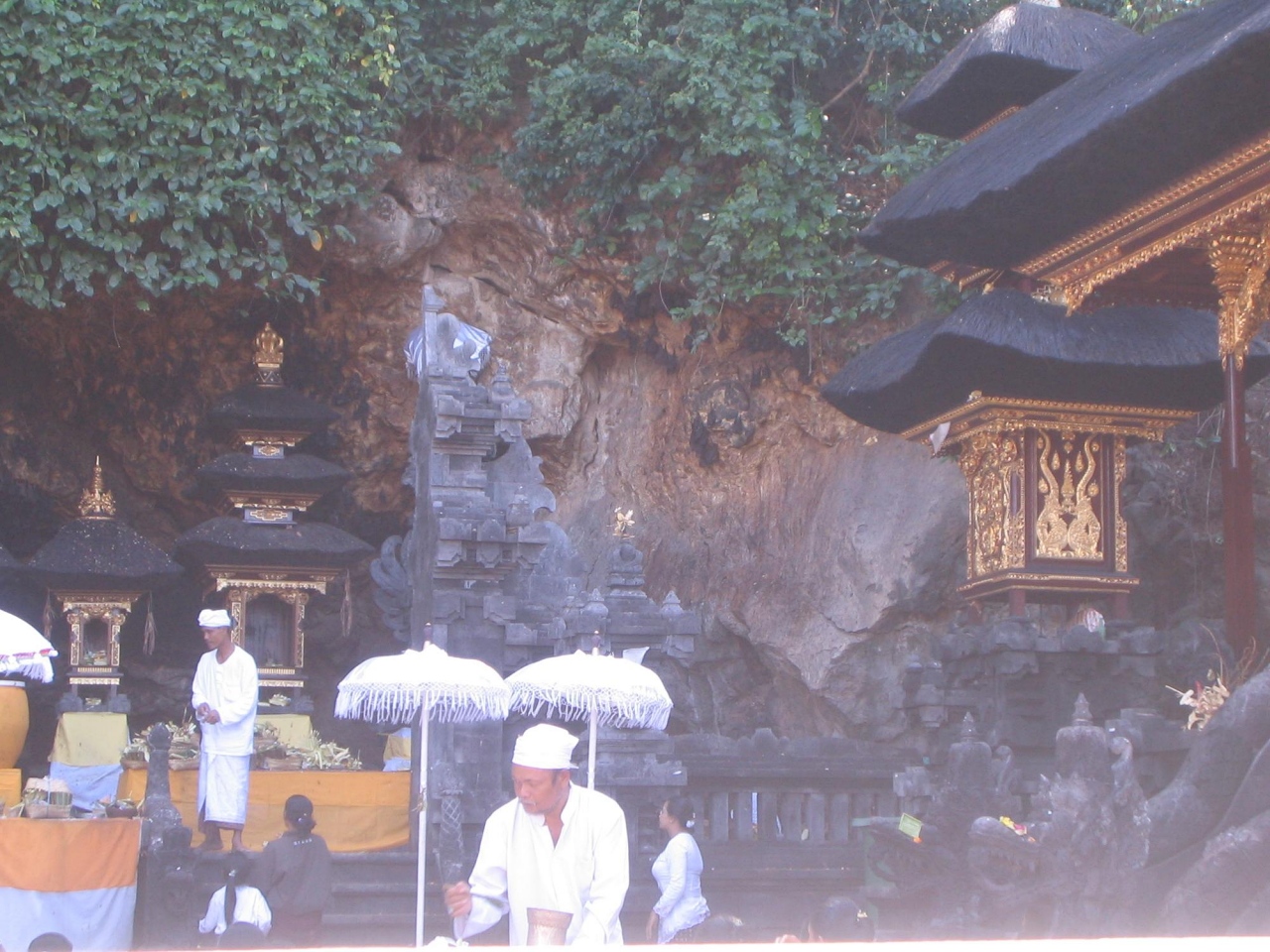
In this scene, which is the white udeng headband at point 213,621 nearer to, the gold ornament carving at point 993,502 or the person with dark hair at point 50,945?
the person with dark hair at point 50,945

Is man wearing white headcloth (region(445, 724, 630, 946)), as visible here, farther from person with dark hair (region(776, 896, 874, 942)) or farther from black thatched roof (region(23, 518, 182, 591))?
black thatched roof (region(23, 518, 182, 591))

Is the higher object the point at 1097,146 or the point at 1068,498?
the point at 1097,146

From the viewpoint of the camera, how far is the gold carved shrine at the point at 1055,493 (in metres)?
12.0

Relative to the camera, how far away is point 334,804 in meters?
12.2

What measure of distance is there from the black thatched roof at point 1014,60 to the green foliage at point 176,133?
612 cm

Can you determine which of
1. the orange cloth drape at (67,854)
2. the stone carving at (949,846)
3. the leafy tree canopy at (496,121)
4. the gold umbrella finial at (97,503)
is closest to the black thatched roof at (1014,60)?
the leafy tree canopy at (496,121)

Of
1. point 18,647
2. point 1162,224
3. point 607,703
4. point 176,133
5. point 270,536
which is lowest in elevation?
point 607,703

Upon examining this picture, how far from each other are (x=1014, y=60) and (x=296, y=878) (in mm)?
8383

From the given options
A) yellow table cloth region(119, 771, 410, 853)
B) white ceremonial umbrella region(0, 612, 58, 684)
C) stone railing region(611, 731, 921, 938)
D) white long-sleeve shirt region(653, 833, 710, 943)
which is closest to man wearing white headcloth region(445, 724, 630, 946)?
white long-sleeve shirt region(653, 833, 710, 943)

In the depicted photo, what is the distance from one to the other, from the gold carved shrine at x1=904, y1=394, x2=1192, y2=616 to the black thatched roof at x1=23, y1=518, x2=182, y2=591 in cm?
901

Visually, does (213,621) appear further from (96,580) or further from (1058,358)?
(1058,358)

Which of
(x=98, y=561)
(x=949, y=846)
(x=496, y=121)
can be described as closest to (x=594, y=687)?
(x=949, y=846)

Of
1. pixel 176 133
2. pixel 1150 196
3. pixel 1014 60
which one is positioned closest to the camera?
pixel 1150 196

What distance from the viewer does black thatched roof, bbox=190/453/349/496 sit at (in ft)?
56.2
